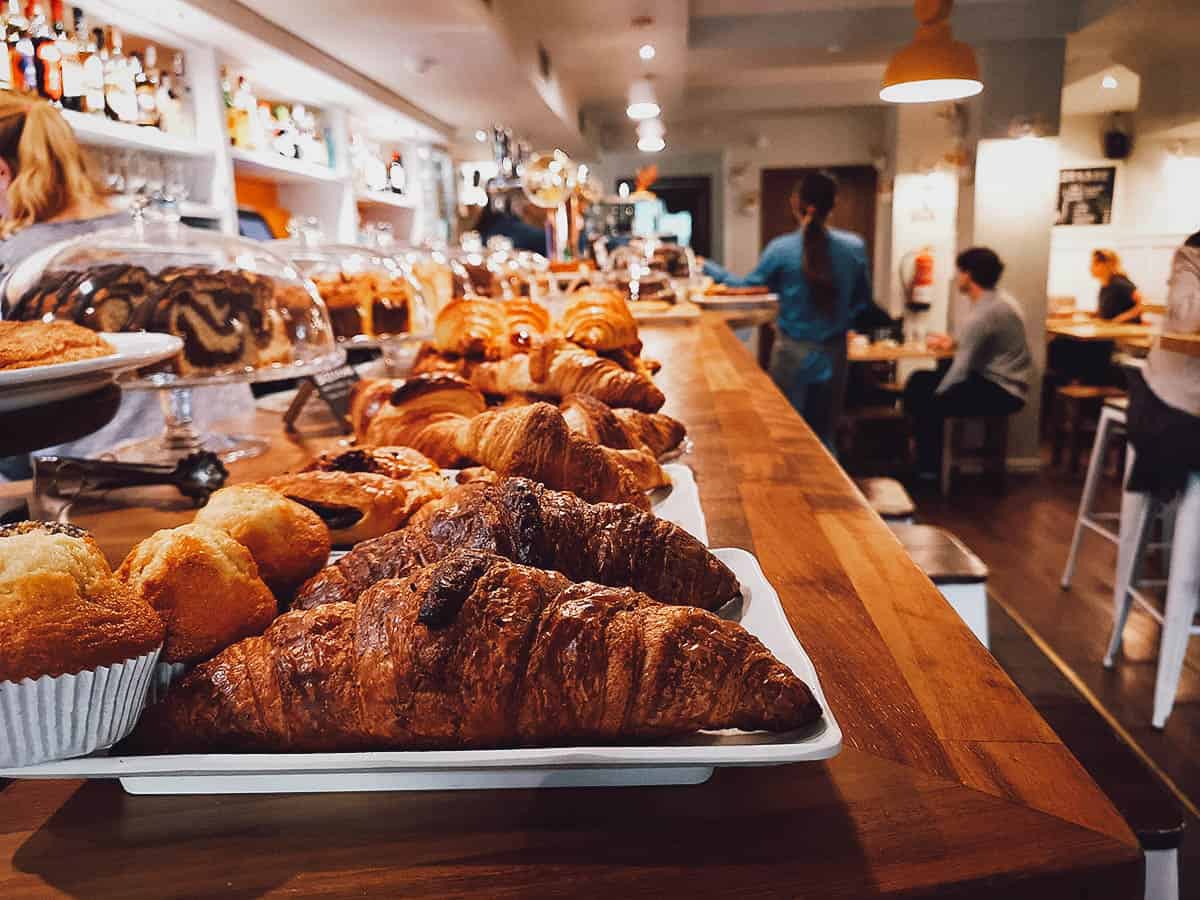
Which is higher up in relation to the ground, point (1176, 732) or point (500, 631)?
point (500, 631)

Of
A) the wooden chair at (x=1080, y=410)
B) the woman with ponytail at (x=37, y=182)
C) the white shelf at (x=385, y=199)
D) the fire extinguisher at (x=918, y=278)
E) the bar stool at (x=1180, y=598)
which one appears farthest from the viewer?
A: the fire extinguisher at (x=918, y=278)

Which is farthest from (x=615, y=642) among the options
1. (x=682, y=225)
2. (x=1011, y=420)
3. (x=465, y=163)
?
(x=682, y=225)

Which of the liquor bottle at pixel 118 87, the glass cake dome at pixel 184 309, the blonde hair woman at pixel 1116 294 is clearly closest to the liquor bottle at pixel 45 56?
the liquor bottle at pixel 118 87

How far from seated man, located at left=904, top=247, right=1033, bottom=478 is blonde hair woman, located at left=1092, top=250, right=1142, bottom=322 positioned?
1.64 metres

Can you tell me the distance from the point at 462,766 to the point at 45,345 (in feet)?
2.75

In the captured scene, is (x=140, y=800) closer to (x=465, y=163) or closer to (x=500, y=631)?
(x=500, y=631)

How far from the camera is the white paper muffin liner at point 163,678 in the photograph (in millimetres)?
590

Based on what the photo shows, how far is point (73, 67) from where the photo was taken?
10.5 feet

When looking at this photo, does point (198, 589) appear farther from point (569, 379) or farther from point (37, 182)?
point (37, 182)

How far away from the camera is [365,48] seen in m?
4.63

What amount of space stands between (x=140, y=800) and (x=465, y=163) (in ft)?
28.5

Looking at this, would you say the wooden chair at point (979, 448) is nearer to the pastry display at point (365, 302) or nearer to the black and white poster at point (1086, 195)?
the black and white poster at point (1086, 195)

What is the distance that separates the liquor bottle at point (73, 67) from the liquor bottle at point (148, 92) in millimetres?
311

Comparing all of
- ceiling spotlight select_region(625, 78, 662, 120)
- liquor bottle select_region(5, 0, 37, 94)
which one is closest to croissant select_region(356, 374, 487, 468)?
liquor bottle select_region(5, 0, 37, 94)
